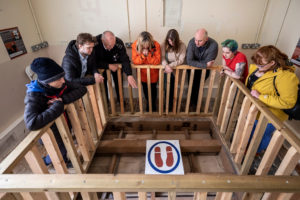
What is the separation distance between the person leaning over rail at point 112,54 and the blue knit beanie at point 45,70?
107 centimetres

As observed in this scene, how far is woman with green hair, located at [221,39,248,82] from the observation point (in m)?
1.99

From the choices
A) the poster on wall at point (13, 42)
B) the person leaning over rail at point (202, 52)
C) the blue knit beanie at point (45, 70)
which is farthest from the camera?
the poster on wall at point (13, 42)

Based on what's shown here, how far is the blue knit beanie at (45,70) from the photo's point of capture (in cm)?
127

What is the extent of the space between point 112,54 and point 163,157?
1.70 metres

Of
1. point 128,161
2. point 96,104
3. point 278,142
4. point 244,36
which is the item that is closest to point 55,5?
point 96,104

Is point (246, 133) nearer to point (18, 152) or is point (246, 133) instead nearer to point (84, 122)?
point (84, 122)

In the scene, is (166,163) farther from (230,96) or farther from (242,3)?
(242,3)

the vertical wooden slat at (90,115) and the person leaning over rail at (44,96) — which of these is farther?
the vertical wooden slat at (90,115)

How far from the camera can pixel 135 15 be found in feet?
9.70

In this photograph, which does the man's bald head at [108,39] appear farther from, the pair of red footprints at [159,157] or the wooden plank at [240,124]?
the wooden plank at [240,124]

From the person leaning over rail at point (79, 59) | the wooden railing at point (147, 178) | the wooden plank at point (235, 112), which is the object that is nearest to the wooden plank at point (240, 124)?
the wooden railing at point (147, 178)

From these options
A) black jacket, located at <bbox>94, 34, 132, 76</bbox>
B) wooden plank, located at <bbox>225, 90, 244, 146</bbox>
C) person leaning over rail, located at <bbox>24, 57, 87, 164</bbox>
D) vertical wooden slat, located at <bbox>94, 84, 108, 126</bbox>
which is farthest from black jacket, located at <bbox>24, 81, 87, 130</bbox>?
wooden plank, located at <bbox>225, 90, 244, 146</bbox>

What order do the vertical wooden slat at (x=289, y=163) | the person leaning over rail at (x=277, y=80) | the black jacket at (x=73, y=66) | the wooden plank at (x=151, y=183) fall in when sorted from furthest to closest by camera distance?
the black jacket at (x=73, y=66) < the person leaning over rail at (x=277, y=80) < the vertical wooden slat at (x=289, y=163) < the wooden plank at (x=151, y=183)

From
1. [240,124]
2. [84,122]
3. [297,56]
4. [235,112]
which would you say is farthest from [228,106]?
[84,122]
